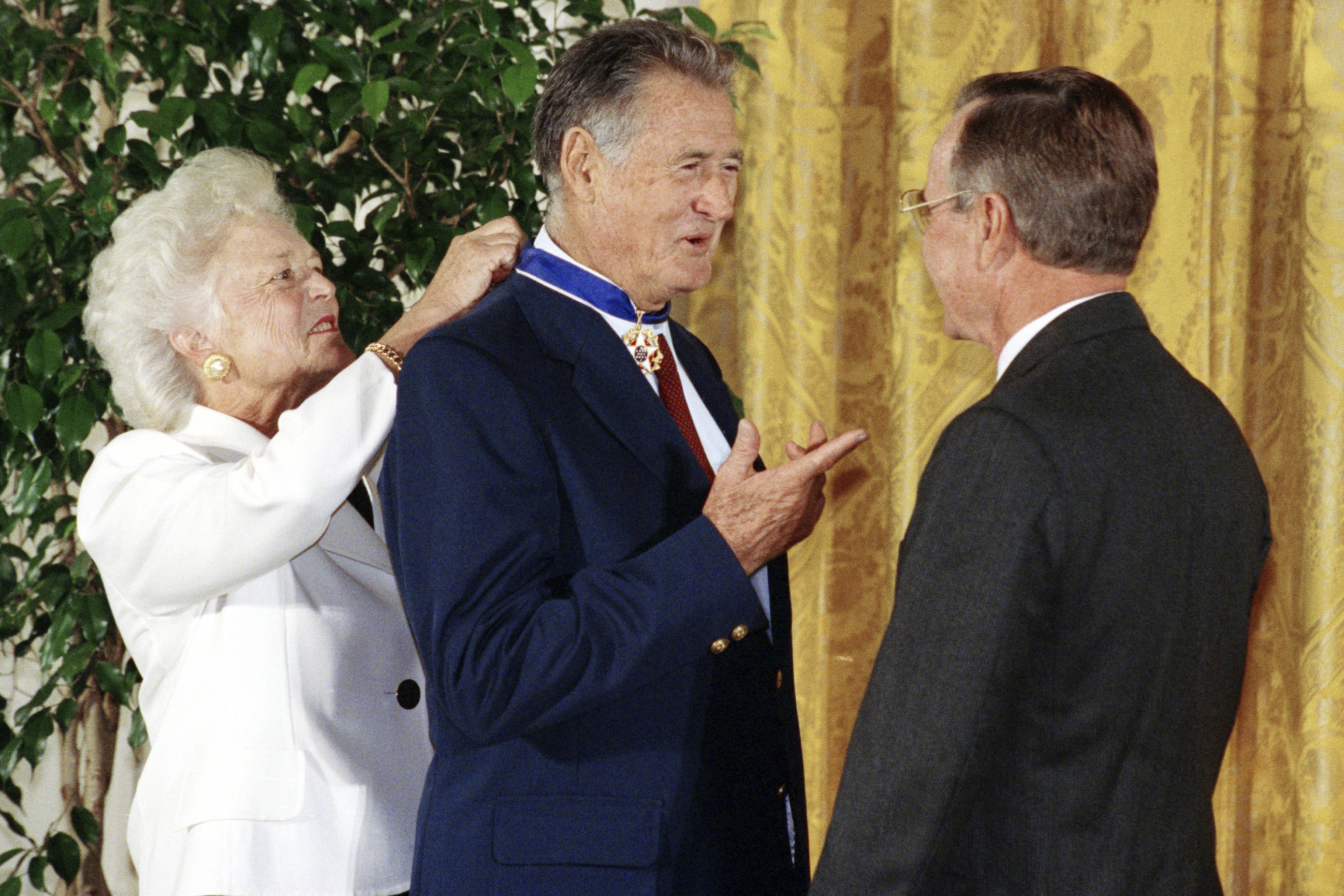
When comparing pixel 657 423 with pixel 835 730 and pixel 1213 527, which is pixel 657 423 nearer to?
pixel 1213 527

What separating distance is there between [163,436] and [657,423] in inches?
25.6

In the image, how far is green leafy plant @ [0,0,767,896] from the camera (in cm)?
178

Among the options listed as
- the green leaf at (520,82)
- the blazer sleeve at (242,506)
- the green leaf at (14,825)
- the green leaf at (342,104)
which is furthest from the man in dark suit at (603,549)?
the green leaf at (14,825)

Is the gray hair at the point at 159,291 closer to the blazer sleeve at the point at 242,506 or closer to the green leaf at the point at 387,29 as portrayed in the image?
the blazer sleeve at the point at 242,506

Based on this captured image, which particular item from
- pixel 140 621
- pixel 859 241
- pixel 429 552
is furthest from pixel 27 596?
pixel 859 241

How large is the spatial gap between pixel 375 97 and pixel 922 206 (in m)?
0.77

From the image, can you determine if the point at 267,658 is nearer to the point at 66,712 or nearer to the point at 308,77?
the point at 66,712

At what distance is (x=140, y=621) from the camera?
159 centimetres

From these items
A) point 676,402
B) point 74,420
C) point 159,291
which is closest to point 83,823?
point 74,420

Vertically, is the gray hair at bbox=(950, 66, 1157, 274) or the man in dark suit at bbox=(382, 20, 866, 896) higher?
the gray hair at bbox=(950, 66, 1157, 274)

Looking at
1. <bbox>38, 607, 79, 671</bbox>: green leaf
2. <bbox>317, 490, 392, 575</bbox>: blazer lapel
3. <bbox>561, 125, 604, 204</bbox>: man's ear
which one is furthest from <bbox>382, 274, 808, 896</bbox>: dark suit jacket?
<bbox>38, 607, 79, 671</bbox>: green leaf

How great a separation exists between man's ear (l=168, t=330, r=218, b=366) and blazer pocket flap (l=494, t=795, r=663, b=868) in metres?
0.79

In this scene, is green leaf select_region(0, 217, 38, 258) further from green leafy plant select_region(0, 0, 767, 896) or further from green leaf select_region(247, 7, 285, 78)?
green leaf select_region(247, 7, 285, 78)

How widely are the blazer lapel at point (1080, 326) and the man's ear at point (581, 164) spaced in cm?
51
